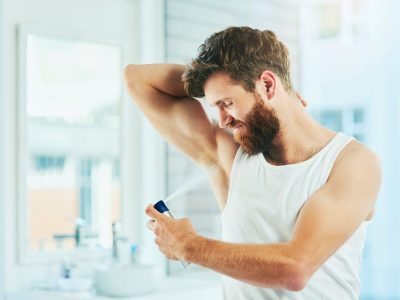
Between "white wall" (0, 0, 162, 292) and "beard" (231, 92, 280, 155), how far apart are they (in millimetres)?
1323

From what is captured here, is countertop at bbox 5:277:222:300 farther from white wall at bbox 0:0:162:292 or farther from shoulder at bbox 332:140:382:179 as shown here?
shoulder at bbox 332:140:382:179

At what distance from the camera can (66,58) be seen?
9.72 feet

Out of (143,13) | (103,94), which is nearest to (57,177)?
(103,94)

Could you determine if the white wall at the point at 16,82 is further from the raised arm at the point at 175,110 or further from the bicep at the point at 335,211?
the bicep at the point at 335,211

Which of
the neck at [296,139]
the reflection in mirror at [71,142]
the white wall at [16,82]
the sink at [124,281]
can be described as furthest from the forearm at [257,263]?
the reflection in mirror at [71,142]

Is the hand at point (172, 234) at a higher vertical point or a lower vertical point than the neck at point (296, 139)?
lower

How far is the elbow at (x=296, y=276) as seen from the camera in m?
1.29

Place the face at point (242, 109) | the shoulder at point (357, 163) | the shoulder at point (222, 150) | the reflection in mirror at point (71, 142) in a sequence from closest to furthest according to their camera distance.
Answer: the shoulder at point (357, 163) → the face at point (242, 109) → the shoulder at point (222, 150) → the reflection in mirror at point (71, 142)

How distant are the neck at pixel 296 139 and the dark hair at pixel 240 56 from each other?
118 mm

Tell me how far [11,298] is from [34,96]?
88 centimetres

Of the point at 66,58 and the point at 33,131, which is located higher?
the point at 66,58

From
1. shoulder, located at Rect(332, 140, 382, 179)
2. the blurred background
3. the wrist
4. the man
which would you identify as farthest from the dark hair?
the blurred background

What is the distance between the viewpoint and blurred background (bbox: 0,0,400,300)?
2545mm

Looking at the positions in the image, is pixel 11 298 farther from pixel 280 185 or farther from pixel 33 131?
pixel 280 185
